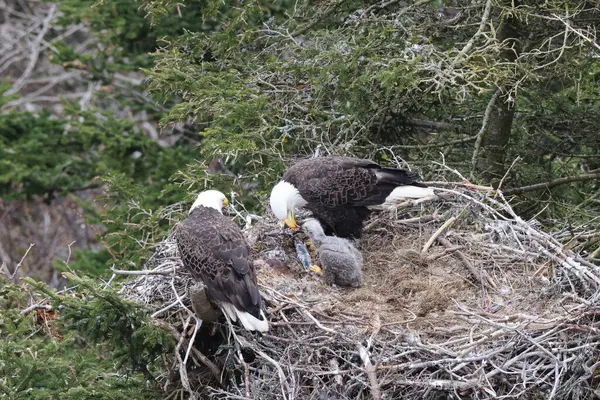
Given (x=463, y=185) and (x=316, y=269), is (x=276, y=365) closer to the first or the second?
(x=316, y=269)

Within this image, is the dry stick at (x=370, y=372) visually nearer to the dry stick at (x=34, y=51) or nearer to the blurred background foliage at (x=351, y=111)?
the blurred background foliage at (x=351, y=111)

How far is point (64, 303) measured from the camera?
6012 mm

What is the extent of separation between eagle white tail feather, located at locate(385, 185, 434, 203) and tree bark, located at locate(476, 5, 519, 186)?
72cm

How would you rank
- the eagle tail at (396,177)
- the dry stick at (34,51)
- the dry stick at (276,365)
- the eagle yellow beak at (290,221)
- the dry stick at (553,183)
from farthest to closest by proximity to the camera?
the dry stick at (34,51) < the dry stick at (553,183) < the eagle tail at (396,177) < the eagle yellow beak at (290,221) < the dry stick at (276,365)

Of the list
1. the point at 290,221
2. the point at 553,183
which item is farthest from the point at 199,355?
the point at 553,183

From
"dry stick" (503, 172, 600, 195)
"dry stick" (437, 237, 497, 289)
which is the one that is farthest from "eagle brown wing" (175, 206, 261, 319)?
"dry stick" (503, 172, 600, 195)

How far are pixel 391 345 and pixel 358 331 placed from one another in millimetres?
229

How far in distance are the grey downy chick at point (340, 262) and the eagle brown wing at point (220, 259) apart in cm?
78

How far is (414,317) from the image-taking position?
21.7 ft

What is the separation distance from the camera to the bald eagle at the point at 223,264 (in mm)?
6262

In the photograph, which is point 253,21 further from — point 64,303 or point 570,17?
point 64,303

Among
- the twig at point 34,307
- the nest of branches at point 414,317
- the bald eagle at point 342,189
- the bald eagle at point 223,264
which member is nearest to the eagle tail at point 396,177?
the bald eagle at point 342,189

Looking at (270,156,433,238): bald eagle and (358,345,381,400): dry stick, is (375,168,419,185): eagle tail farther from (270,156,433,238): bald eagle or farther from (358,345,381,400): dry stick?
(358,345,381,400): dry stick

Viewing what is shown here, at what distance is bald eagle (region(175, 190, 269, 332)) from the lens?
6262 millimetres
